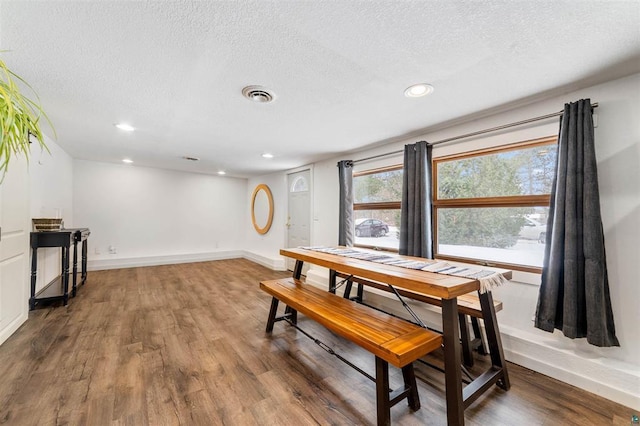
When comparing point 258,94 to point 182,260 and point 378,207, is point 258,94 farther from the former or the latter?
point 182,260

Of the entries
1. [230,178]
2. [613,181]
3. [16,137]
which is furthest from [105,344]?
[230,178]

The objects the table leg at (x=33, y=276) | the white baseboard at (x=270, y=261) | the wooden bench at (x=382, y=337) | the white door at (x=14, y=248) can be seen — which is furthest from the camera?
the white baseboard at (x=270, y=261)

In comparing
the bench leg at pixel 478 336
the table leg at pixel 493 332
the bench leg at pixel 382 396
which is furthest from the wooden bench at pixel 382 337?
the bench leg at pixel 478 336

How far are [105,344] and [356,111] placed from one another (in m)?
3.07

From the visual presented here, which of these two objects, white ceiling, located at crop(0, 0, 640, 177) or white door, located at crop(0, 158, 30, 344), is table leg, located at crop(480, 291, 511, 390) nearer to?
white ceiling, located at crop(0, 0, 640, 177)

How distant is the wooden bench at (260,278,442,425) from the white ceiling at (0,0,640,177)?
5.42ft

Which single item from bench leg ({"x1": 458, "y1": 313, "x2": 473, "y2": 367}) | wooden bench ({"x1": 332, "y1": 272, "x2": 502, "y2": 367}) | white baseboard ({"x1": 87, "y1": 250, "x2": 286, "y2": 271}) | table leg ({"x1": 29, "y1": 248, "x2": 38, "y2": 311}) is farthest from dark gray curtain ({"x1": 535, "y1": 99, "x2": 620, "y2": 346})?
table leg ({"x1": 29, "y1": 248, "x2": 38, "y2": 311})

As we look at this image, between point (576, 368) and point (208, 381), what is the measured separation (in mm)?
2590

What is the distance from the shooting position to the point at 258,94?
1988mm

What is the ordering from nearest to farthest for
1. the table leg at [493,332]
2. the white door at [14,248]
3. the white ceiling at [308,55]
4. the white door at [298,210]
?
the white ceiling at [308,55] < the table leg at [493,332] < the white door at [14,248] < the white door at [298,210]

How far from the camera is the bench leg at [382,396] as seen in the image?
4.55 ft

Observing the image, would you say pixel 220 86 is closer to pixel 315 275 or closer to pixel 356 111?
pixel 356 111

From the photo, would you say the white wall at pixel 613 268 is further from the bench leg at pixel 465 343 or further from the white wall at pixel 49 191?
the white wall at pixel 49 191

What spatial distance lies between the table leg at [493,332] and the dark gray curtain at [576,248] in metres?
0.46
